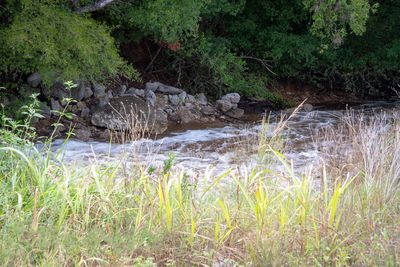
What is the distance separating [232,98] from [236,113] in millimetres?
832

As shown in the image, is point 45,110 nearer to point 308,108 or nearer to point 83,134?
point 83,134

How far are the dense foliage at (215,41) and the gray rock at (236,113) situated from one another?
1.06 m


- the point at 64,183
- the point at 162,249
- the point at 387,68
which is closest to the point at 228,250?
the point at 162,249

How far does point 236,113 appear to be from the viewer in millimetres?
14250

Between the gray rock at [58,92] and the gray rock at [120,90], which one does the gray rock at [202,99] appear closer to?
the gray rock at [120,90]

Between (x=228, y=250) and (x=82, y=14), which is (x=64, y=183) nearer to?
(x=228, y=250)

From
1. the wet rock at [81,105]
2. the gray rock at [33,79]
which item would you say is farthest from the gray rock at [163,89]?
the gray rock at [33,79]

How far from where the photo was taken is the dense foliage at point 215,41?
1040 centimetres

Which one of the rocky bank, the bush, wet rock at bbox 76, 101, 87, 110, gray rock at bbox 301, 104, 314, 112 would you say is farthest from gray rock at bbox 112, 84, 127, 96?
gray rock at bbox 301, 104, 314, 112

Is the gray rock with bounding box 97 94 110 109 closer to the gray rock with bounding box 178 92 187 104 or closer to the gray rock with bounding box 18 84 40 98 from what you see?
the gray rock with bounding box 18 84 40 98

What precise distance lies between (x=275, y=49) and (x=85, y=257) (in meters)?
13.2

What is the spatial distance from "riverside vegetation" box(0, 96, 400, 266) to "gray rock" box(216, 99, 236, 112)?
9386 millimetres

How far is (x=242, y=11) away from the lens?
1664 centimetres

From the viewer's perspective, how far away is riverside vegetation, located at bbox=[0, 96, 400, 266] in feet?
12.4
